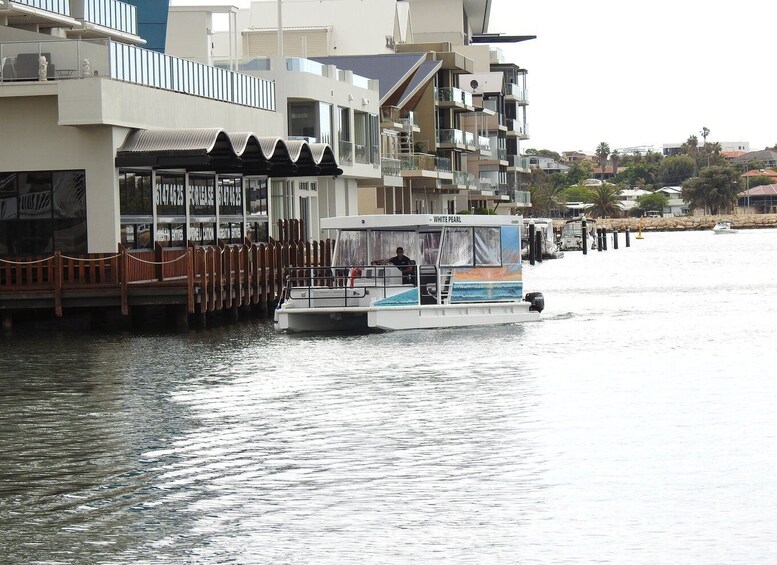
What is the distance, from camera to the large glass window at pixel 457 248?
39656 mm

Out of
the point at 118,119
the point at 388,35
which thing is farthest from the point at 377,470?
the point at 388,35

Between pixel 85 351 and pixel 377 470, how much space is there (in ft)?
55.7

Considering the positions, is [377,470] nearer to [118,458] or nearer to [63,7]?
[118,458]

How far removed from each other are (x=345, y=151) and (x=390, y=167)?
42.6ft

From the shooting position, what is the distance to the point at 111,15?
56.2 m

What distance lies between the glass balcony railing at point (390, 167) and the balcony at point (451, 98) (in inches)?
710

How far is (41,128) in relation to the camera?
41594mm

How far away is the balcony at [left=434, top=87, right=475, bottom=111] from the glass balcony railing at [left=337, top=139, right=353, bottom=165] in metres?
31.8

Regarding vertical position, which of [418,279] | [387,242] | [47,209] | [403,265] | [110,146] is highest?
[110,146]

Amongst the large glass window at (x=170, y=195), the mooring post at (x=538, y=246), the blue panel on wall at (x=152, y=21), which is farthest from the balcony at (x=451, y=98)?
the large glass window at (x=170, y=195)

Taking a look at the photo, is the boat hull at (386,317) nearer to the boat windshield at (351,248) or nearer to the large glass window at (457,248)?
the large glass window at (457,248)

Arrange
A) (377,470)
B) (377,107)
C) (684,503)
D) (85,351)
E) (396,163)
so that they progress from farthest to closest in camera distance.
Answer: (396,163), (377,107), (85,351), (377,470), (684,503)

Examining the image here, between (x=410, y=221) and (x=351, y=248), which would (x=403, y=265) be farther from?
(x=351, y=248)

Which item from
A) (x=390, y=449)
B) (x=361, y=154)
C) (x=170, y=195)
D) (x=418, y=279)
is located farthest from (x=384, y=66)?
(x=390, y=449)
